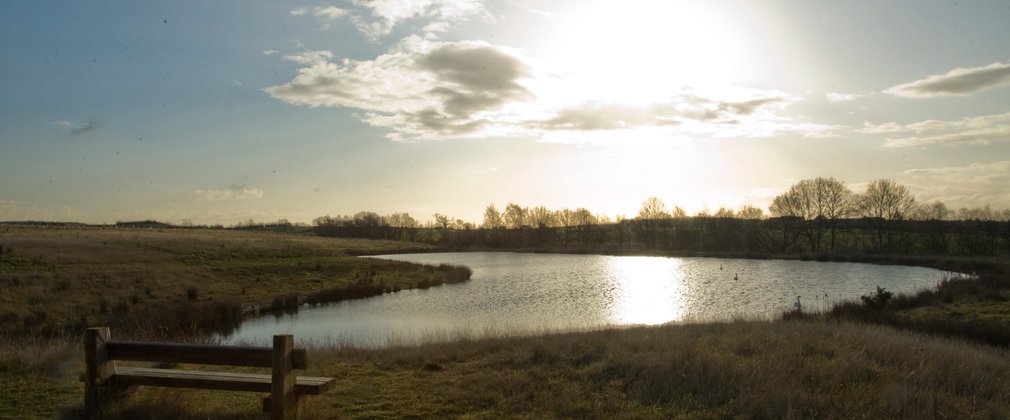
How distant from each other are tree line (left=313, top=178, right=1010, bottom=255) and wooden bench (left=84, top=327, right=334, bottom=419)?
240 ft

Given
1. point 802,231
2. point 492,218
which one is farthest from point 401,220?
point 802,231

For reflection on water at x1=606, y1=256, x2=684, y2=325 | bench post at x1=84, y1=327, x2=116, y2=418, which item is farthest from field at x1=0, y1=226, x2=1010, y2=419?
reflection on water at x1=606, y1=256, x2=684, y2=325

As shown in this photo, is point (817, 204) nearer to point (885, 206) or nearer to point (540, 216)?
point (885, 206)

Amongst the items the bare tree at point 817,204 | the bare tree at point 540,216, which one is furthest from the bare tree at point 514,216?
the bare tree at point 817,204

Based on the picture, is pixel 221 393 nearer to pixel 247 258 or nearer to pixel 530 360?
pixel 530 360

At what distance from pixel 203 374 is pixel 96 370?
111 centimetres

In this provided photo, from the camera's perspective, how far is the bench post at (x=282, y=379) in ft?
19.7

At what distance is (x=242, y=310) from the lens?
28.1 meters

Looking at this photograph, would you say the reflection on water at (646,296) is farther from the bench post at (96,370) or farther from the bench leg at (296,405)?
the bench post at (96,370)

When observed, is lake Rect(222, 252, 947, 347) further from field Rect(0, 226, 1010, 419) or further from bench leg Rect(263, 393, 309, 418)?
bench leg Rect(263, 393, 309, 418)

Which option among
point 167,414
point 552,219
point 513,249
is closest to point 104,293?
point 167,414

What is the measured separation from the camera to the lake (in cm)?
2205

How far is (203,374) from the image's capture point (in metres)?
6.84

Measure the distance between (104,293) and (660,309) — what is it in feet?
83.3
